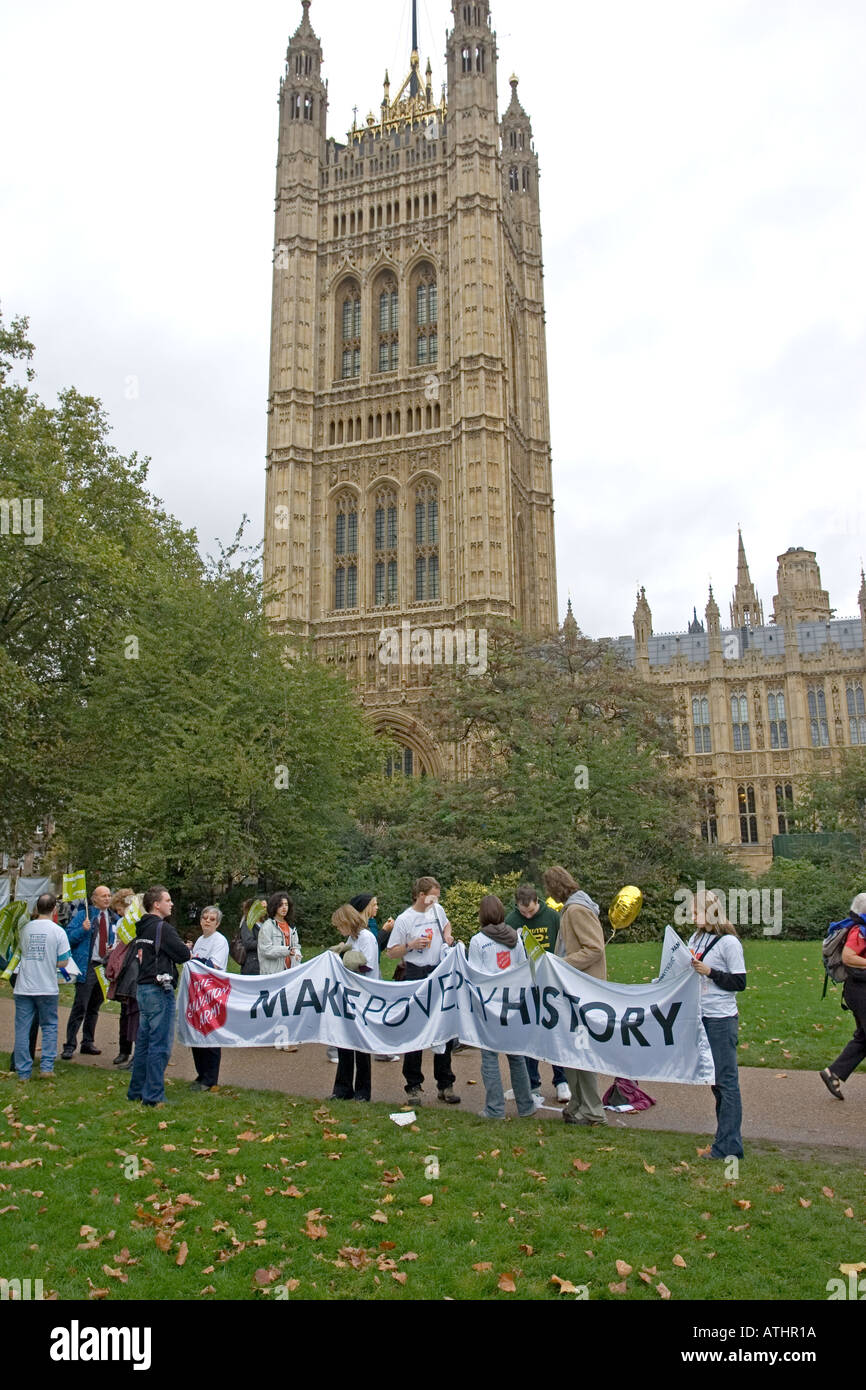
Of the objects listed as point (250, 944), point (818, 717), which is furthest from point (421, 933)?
point (818, 717)

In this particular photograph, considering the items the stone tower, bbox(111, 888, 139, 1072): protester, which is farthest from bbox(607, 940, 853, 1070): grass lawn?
the stone tower

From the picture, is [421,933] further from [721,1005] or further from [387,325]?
[387,325]

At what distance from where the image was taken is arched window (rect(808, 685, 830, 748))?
52.0 metres

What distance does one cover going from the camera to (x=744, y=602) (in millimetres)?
90875

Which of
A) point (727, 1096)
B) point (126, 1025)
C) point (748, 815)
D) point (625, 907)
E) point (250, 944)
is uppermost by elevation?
point (748, 815)

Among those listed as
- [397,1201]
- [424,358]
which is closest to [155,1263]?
[397,1201]

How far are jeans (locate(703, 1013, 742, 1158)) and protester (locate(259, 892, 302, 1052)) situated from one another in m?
5.01

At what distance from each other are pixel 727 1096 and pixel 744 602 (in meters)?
89.3

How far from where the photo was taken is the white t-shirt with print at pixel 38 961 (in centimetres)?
907

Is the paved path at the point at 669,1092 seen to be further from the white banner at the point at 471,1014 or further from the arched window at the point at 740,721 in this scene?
the arched window at the point at 740,721

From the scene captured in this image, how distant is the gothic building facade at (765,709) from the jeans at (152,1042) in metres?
43.4

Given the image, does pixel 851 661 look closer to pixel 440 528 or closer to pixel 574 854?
pixel 440 528

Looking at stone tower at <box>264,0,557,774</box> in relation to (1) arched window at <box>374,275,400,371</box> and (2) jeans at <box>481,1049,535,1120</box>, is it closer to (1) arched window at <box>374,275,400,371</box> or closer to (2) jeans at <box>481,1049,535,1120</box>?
(1) arched window at <box>374,275,400,371</box>
